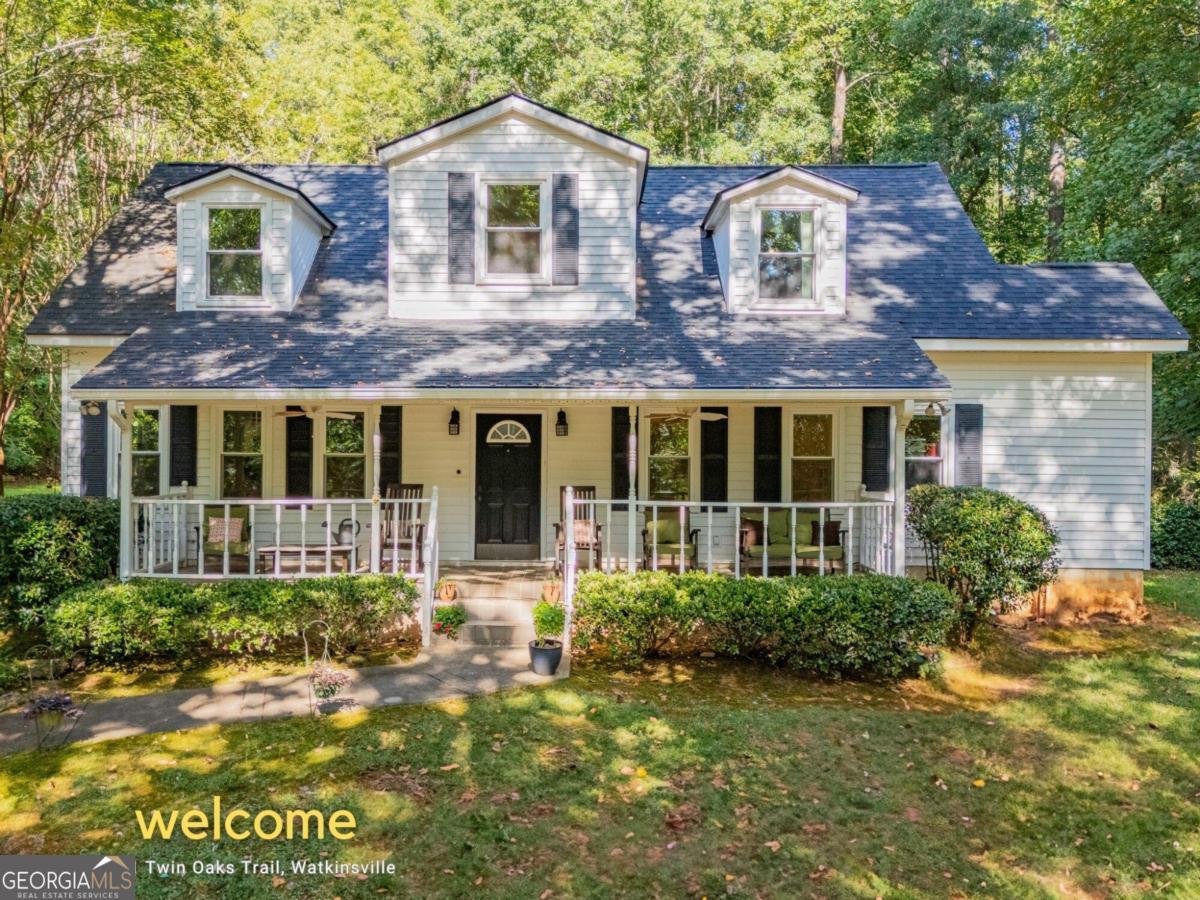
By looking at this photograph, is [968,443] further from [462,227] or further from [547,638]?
[462,227]

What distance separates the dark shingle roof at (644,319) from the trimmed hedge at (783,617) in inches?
88.4

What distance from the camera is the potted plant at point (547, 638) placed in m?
7.11

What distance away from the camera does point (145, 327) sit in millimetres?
9648

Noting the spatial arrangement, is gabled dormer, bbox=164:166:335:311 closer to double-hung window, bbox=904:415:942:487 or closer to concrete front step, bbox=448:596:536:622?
concrete front step, bbox=448:596:536:622

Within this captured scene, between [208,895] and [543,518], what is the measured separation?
6956 mm

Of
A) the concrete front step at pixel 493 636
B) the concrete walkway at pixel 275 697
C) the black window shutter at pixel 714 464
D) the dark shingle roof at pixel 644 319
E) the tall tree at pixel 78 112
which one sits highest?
the tall tree at pixel 78 112

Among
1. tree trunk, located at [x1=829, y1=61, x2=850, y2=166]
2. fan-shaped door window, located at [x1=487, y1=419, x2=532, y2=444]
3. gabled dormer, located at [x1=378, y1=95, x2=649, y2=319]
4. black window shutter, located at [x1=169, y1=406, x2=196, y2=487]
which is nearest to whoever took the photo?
gabled dormer, located at [x1=378, y1=95, x2=649, y2=319]

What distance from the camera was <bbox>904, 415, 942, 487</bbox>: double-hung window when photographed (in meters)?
10.2

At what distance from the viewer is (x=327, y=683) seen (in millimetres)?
6324

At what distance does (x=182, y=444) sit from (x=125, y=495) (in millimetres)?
2169

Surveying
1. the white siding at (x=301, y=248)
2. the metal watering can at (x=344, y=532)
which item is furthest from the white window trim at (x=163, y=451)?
the white siding at (x=301, y=248)

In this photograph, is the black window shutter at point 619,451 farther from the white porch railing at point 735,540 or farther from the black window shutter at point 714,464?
the black window shutter at point 714,464

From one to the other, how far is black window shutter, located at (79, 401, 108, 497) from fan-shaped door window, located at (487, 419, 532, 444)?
539 centimetres

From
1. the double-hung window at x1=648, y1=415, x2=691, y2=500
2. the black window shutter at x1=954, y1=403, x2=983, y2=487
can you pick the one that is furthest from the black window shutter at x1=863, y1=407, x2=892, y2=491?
the double-hung window at x1=648, y1=415, x2=691, y2=500
